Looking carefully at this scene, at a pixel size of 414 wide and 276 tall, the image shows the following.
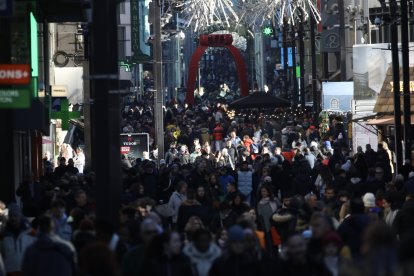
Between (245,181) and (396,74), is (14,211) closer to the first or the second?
(245,181)

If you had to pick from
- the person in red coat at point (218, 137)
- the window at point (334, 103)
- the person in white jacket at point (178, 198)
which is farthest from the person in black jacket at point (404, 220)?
the window at point (334, 103)

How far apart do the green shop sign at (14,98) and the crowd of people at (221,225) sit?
1243mm

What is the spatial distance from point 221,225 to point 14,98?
3.57m

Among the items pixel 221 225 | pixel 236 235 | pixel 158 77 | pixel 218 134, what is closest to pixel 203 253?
pixel 236 235

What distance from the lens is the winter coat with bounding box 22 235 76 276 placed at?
14641 mm

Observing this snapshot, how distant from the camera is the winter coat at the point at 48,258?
48.0 feet

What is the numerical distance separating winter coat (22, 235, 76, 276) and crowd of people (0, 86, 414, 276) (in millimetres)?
11

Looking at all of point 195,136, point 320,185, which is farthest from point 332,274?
point 195,136

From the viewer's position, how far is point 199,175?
31016mm

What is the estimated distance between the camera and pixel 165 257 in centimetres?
1373

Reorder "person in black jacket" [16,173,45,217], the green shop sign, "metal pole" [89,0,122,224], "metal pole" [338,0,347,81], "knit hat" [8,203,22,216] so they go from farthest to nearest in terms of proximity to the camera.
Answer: "metal pole" [338,0,347,81], "person in black jacket" [16,173,45,217], "knit hat" [8,203,22,216], the green shop sign, "metal pole" [89,0,122,224]

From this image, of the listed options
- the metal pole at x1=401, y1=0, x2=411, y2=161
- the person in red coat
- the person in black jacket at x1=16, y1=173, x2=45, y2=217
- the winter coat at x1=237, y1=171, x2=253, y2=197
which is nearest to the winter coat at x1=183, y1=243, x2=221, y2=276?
the person in black jacket at x1=16, y1=173, x2=45, y2=217

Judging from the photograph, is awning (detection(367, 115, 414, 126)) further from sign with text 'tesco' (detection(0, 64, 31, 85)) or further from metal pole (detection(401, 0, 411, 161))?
sign with text 'tesco' (detection(0, 64, 31, 85))

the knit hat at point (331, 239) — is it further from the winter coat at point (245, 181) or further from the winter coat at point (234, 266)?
the winter coat at point (245, 181)
